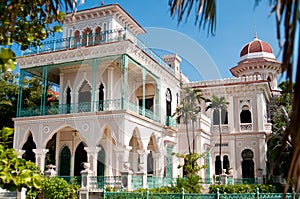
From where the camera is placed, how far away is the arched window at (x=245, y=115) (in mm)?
24422

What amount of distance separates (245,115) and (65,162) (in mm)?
12833

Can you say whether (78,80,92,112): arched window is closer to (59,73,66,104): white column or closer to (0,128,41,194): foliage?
(59,73,66,104): white column

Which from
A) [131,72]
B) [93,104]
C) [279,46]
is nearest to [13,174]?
[279,46]

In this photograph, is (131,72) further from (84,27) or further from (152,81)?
(84,27)

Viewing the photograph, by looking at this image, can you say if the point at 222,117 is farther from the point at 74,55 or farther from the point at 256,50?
the point at 74,55

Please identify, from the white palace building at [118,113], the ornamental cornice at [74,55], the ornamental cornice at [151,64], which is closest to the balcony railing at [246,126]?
the white palace building at [118,113]

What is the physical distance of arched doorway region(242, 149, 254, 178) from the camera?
77.2ft

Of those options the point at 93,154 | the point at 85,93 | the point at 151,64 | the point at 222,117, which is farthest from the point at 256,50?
the point at 93,154

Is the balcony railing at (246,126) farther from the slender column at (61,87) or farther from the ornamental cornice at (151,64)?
the slender column at (61,87)

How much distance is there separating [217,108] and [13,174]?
20.6 m

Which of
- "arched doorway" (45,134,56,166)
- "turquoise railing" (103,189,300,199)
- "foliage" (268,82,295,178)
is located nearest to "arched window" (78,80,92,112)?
"arched doorway" (45,134,56,166)

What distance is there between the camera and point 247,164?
23.7 metres

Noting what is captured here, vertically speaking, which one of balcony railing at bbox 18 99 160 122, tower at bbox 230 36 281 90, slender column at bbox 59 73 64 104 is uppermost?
tower at bbox 230 36 281 90

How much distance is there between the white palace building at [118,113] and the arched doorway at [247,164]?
2.6 inches
